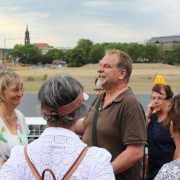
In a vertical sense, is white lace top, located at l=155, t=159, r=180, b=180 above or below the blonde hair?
below

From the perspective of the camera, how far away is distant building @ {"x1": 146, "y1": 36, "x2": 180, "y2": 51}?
449 ft

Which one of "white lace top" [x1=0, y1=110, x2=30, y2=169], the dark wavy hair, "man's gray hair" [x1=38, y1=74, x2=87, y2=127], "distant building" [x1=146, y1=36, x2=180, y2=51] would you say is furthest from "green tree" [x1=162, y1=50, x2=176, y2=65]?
"man's gray hair" [x1=38, y1=74, x2=87, y2=127]

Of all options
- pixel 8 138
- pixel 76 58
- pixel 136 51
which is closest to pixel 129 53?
pixel 136 51

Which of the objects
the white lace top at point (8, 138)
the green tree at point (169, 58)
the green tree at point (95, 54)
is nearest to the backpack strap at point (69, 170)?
the white lace top at point (8, 138)

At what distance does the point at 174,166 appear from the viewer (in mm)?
2000

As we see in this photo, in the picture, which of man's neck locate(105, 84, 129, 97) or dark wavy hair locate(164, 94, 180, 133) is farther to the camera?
man's neck locate(105, 84, 129, 97)

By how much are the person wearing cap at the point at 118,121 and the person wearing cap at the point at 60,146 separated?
96 cm

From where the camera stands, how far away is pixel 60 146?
1.69 metres

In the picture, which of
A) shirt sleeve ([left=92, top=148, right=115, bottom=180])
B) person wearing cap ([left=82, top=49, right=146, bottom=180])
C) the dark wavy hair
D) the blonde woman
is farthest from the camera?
the blonde woman

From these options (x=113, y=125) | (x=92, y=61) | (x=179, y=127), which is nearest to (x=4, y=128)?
(x=113, y=125)

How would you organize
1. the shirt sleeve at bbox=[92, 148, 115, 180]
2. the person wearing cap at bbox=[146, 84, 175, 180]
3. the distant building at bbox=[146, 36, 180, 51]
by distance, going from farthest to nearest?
the distant building at bbox=[146, 36, 180, 51]
the person wearing cap at bbox=[146, 84, 175, 180]
the shirt sleeve at bbox=[92, 148, 115, 180]

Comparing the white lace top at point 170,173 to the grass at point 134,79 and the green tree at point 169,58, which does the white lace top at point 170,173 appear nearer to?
the grass at point 134,79

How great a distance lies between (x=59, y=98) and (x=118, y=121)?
112 centimetres

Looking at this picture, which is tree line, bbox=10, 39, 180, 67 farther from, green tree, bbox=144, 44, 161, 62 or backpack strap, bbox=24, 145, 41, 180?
backpack strap, bbox=24, 145, 41, 180
